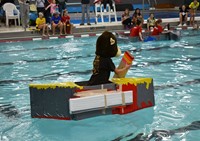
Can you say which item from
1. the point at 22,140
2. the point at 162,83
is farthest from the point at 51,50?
the point at 22,140

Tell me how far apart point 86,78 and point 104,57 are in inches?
96.5

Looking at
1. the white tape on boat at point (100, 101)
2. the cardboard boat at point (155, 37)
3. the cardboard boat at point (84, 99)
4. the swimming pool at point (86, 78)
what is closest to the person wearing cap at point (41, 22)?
the swimming pool at point (86, 78)

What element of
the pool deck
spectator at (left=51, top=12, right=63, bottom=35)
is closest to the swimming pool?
the pool deck

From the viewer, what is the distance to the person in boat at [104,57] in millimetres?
5012

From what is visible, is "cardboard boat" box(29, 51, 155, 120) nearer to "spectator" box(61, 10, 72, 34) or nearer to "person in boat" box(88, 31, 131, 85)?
"person in boat" box(88, 31, 131, 85)

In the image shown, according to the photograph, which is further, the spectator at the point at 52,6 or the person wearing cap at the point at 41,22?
the spectator at the point at 52,6

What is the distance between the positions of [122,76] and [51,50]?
639 cm

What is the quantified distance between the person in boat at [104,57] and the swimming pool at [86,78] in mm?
568

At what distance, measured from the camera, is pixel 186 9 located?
17156 mm

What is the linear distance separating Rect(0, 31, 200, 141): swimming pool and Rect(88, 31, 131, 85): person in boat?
22.3 inches

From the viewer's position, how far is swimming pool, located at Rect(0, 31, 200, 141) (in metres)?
4.57

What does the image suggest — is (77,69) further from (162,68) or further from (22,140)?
(22,140)

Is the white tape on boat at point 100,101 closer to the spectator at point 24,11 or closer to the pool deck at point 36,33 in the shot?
the pool deck at point 36,33

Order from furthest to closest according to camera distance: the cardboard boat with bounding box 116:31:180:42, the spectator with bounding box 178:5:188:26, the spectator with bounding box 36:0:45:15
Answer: the spectator with bounding box 178:5:188:26, the spectator with bounding box 36:0:45:15, the cardboard boat with bounding box 116:31:180:42
